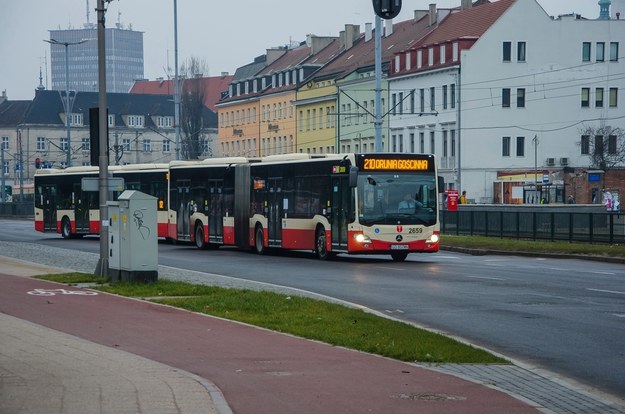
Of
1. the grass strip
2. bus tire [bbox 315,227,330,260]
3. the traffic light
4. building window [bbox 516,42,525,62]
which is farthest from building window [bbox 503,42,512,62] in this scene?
the grass strip

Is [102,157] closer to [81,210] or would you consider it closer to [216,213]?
[216,213]

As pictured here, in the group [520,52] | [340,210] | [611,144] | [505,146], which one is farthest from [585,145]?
[340,210]

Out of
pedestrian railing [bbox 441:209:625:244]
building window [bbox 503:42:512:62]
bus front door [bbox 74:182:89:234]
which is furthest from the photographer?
building window [bbox 503:42:512:62]

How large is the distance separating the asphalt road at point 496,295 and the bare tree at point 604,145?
171 ft

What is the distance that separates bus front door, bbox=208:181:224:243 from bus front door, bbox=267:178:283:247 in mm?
4009

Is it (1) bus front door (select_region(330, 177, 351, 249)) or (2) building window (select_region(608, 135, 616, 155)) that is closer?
(1) bus front door (select_region(330, 177, 351, 249))

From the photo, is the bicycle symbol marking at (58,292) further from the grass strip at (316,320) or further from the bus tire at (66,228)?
the bus tire at (66,228)

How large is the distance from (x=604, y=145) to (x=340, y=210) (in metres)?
60.3

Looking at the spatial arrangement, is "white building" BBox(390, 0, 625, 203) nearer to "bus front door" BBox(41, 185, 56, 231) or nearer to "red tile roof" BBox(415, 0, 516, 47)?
"red tile roof" BBox(415, 0, 516, 47)

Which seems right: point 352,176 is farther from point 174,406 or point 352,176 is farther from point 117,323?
point 174,406

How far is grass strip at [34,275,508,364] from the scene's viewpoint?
1431 centimetres

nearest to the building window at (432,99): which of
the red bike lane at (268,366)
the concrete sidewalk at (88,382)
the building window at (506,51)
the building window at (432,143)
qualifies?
the building window at (432,143)

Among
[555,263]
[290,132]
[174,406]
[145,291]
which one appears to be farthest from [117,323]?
[290,132]

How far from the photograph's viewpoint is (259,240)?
41812 mm
